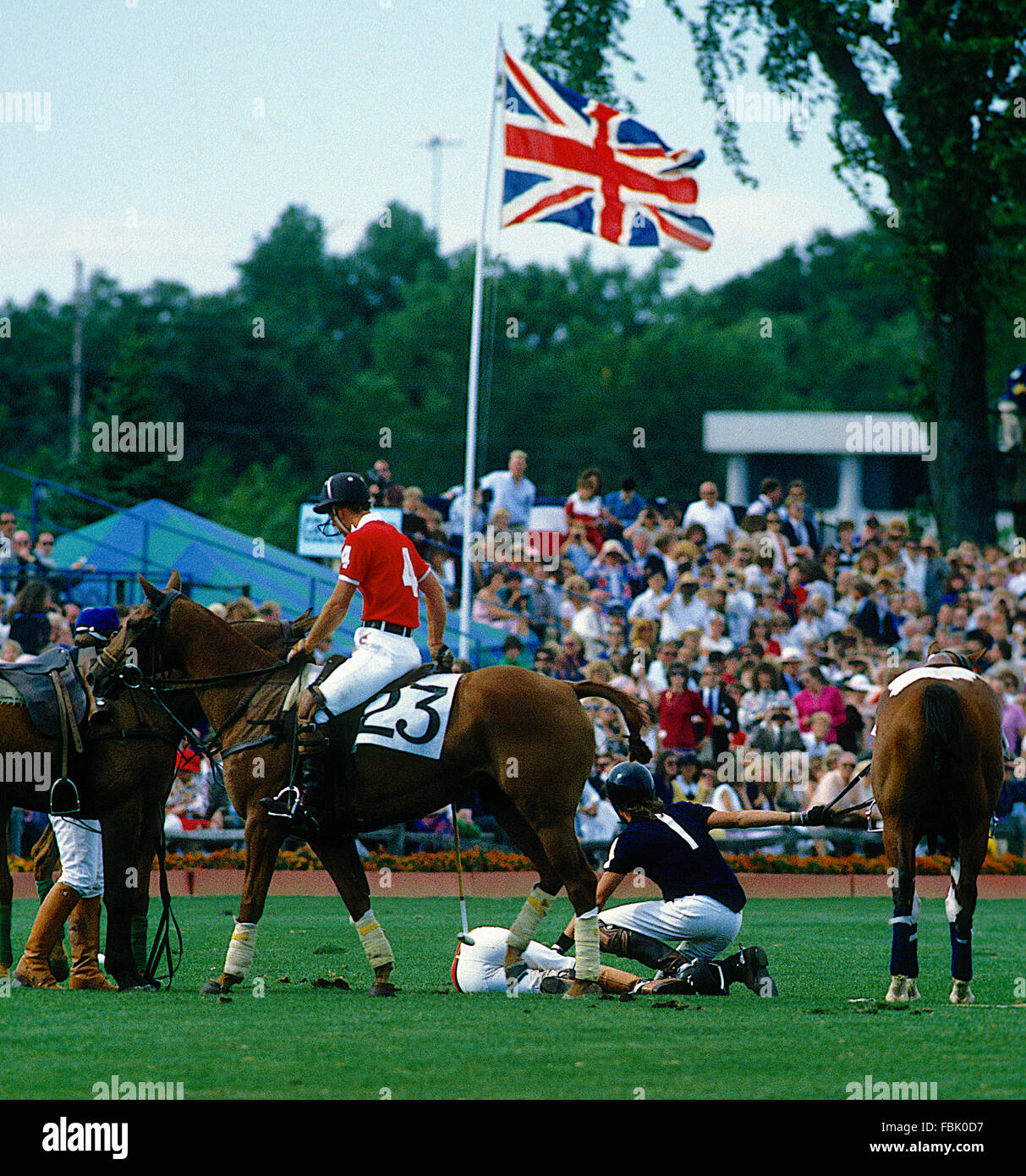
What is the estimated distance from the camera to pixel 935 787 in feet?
32.8

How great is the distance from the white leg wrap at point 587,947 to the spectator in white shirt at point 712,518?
14.3 metres

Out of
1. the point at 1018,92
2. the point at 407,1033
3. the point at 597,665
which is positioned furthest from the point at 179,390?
the point at 407,1033

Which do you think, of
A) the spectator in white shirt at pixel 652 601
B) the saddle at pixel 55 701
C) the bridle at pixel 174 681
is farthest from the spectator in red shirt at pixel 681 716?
the saddle at pixel 55 701

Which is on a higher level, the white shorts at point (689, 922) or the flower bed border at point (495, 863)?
the white shorts at point (689, 922)

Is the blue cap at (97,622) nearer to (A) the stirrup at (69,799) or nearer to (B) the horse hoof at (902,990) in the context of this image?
(A) the stirrup at (69,799)

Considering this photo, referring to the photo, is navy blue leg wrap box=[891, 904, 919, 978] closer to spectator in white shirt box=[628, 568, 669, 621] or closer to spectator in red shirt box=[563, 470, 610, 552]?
spectator in white shirt box=[628, 568, 669, 621]

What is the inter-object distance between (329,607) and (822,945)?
5126 millimetres

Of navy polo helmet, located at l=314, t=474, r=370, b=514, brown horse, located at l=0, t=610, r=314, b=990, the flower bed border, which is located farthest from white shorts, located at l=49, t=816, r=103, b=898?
the flower bed border

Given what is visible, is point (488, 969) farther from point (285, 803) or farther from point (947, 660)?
point (947, 660)

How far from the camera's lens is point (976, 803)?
9.98m

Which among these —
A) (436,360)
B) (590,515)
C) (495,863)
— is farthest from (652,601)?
(436,360)

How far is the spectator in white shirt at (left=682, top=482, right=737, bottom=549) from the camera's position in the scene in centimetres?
2395

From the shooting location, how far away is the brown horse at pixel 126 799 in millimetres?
9820
